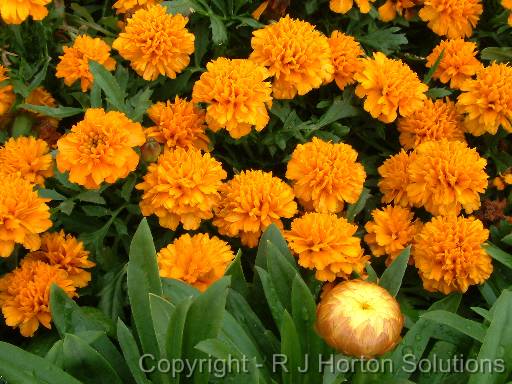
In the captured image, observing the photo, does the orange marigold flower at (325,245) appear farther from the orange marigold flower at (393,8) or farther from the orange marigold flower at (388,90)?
the orange marigold flower at (393,8)

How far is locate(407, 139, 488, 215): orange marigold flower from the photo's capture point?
71.9 inches

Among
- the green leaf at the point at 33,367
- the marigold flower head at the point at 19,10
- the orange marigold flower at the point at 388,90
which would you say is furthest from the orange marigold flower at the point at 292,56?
the green leaf at the point at 33,367

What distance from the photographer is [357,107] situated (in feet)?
6.93

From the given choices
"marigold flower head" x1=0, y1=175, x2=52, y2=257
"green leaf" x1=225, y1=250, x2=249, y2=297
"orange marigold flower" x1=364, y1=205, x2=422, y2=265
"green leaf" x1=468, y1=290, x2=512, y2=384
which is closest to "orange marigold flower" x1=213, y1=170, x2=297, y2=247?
"green leaf" x1=225, y1=250, x2=249, y2=297

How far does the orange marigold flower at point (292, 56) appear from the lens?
1.93 meters

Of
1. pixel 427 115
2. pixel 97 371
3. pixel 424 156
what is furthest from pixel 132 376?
pixel 427 115

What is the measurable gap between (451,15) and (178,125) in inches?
39.1

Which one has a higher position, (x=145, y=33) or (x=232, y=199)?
(x=145, y=33)

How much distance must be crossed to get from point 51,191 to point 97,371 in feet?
1.79

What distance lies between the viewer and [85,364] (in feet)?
4.92

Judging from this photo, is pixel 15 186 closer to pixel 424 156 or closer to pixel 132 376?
pixel 132 376

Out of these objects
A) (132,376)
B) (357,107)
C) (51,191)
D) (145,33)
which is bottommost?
(132,376)

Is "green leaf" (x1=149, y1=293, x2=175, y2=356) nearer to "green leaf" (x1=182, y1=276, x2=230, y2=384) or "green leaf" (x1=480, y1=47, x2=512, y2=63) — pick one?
"green leaf" (x1=182, y1=276, x2=230, y2=384)

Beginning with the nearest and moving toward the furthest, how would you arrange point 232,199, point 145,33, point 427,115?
point 232,199 → point 145,33 → point 427,115
